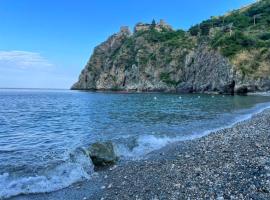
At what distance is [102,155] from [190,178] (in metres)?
6.50

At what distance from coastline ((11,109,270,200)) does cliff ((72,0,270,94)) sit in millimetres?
93845

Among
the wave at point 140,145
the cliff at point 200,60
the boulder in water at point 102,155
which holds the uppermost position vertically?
the cliff at point 200,60

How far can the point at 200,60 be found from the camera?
433ft

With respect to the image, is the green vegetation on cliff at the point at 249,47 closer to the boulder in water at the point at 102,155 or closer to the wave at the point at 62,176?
the wave at the point at 62,176

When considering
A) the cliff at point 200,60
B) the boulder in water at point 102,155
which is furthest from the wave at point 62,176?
the cliff at point 200,60

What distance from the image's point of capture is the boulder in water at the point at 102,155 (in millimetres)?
16469

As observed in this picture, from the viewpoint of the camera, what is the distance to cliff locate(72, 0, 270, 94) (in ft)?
351

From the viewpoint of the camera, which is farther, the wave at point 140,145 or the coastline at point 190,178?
the wave at point 140,145

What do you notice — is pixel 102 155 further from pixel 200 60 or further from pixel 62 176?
pixel 200 60

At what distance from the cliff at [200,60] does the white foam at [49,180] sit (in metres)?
96.7

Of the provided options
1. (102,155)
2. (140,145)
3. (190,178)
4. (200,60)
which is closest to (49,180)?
(102,155)

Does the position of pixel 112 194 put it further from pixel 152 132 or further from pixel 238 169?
pixel 152 132

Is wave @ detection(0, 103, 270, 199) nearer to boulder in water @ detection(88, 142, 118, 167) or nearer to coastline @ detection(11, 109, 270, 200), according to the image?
boulder in water @ detection(88, 142, 118, 167)

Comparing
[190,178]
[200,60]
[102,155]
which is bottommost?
[102,155]
